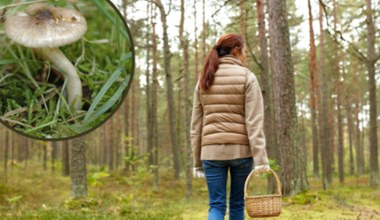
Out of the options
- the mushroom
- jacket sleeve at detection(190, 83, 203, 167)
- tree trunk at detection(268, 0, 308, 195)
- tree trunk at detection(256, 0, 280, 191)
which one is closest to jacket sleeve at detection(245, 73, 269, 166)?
jacket sleeve at detection(190, 83, 203, 167)

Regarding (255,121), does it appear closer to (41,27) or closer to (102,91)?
(102,91)

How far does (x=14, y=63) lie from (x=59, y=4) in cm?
40

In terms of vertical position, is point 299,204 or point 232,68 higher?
point 232,68

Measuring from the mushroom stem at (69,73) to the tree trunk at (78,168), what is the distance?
371 inches

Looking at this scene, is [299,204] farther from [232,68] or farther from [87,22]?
[87,22]

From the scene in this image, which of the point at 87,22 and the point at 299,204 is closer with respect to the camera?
the point at 87,22

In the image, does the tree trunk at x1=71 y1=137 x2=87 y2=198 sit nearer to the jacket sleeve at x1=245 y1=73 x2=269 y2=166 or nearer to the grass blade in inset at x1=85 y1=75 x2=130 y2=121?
the jacket sleeve at x1=245 y1=73 x2=269 y2=166

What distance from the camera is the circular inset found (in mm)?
2389

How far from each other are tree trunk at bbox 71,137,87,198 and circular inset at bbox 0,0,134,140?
30.5 feet

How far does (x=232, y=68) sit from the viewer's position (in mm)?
4281

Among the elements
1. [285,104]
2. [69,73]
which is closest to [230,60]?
[69,73]

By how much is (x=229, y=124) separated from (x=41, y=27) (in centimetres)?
223

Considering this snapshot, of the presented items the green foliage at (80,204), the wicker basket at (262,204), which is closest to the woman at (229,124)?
the wicker basket at (262,204)

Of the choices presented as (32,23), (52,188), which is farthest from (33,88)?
(52,188)
